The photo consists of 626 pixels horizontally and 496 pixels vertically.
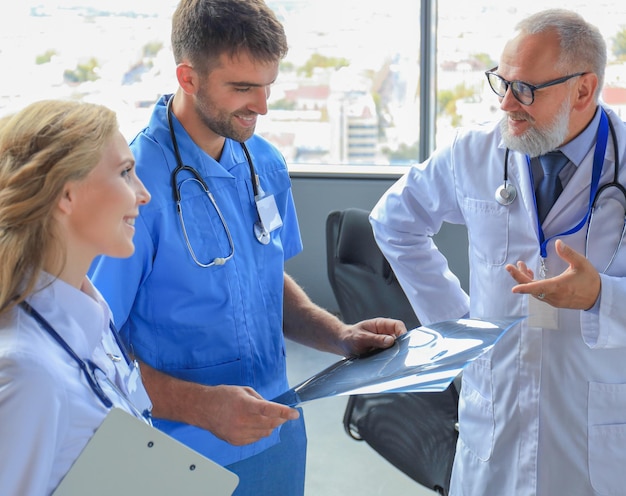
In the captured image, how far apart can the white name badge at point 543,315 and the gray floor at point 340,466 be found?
149 centimetres

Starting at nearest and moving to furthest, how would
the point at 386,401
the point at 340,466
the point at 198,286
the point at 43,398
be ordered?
the point at 43,398 < the point at 198,286 < the point at 386,401 < the point at 340,466

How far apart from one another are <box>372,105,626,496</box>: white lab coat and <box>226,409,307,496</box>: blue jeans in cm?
42

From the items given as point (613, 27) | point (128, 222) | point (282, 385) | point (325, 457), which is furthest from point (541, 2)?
point (128, 222)

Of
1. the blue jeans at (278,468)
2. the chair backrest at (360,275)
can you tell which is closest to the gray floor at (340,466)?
the chair backrest at (360,275)

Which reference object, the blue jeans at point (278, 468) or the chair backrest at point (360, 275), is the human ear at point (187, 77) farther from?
the chair backrest at point (360, 275)

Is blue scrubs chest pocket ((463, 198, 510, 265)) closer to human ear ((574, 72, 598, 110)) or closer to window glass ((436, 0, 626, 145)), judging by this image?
human ear ((574, 72, 598, 110))

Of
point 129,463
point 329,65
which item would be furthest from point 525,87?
point 329,65

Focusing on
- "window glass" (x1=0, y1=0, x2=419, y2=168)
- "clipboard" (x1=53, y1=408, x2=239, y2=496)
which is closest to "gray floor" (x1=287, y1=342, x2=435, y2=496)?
"window glass" (x1=0, y1=0, x2=419, y2=168)

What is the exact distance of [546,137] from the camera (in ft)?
5.76

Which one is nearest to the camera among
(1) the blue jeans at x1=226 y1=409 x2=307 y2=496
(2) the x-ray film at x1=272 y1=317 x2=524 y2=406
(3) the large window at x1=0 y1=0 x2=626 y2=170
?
(2) the x-ray film at x1=272 y1=317 x2=524 y2=406

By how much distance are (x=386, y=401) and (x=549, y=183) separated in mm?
975

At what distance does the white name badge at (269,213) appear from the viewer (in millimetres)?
1655

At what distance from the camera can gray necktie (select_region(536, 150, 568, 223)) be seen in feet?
5.79

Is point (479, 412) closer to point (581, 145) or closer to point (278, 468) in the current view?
point (278, 468)
